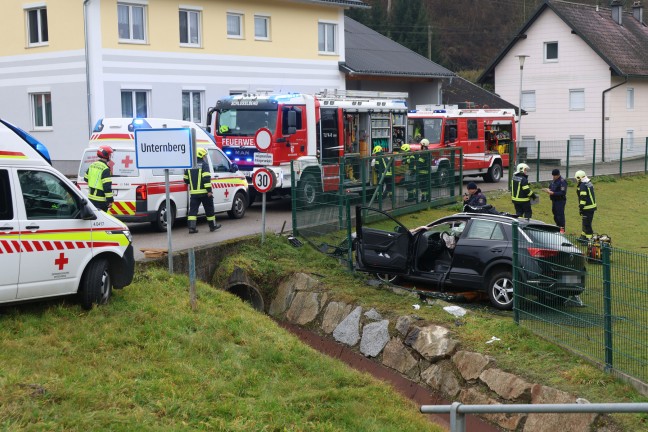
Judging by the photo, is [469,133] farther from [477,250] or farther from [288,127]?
[477,250]

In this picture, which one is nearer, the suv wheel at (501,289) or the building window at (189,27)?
the suv wheel at (501,289)

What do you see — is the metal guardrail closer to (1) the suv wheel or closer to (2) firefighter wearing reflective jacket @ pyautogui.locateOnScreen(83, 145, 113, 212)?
(1) the suv wheel

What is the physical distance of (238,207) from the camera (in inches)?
826

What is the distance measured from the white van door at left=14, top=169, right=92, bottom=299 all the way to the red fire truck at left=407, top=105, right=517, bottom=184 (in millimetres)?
19784

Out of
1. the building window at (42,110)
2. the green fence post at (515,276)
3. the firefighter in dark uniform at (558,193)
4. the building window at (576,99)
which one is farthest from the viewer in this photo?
the building window at (576,99)

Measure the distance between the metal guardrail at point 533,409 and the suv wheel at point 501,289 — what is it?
25.1ft

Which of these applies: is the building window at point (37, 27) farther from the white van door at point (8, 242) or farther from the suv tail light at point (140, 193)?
the white van door at point (8, 242)

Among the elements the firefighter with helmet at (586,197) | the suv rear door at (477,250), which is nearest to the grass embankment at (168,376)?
the suv rear door at (477,250)

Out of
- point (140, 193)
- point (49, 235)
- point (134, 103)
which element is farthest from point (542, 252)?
point (134, 103)

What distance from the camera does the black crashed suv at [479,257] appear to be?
1172 centimetres

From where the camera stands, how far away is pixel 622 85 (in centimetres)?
4662

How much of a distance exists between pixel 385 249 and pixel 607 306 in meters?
5.16

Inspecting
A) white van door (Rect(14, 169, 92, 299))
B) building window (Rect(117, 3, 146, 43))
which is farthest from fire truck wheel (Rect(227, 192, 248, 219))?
building window (Rect(117, 3, 146, 43))

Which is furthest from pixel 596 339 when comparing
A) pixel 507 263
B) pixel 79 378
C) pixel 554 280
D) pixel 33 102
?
pixel 33 102
